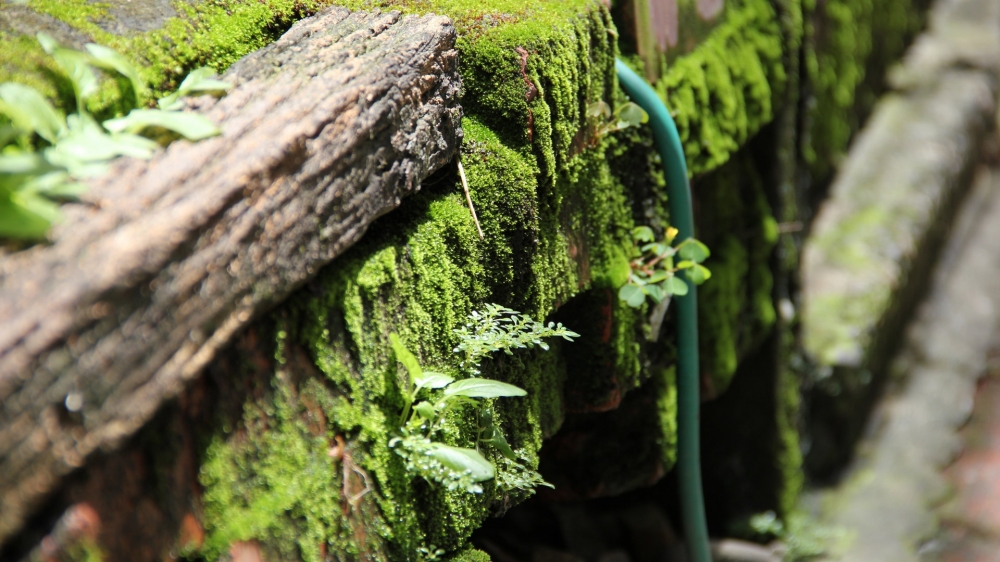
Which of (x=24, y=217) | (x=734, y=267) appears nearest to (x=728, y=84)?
(x=734, y=267)

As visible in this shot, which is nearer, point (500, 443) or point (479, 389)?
point (479, 389)

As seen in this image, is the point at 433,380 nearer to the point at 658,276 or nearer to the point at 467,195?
the point at 467,195

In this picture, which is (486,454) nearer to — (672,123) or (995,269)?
(672,123)

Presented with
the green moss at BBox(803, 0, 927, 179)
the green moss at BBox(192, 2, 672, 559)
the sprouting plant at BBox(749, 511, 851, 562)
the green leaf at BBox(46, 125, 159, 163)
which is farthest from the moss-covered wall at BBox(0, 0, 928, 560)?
the green moss at BBox(803, 0, 927, 179)

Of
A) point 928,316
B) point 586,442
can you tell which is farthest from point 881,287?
point 586,442

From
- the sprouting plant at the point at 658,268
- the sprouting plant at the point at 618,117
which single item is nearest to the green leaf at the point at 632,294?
the sprouting plant at the point at 658,268

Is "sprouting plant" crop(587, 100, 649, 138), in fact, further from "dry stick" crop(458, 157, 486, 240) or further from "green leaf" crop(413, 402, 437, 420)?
"green leaf" crop(413, 402, 437, 420)
